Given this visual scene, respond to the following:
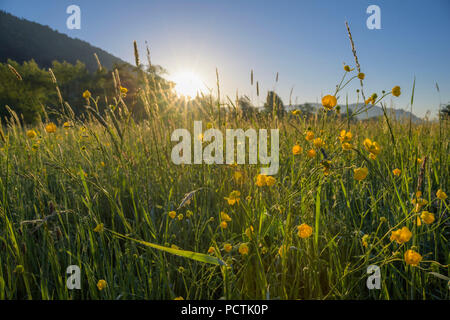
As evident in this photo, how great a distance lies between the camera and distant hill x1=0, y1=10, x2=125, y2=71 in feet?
206

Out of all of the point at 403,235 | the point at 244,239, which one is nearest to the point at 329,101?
the point at 403,235

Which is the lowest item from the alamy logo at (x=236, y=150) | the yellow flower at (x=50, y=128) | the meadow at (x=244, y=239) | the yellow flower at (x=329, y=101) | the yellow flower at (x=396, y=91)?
the meadow at (x=244, y=239)

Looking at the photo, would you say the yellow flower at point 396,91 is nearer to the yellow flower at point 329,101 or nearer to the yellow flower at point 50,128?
the yellow flower at point 329,101

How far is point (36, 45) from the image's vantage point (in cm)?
6912

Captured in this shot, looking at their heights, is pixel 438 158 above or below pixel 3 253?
above

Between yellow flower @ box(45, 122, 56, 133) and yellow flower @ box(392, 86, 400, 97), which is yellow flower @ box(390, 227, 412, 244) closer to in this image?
yellow flower @ box(392, 86, 400, 97)

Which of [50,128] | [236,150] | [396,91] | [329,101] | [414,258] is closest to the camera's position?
[414,258]

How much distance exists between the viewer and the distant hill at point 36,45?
206 feet

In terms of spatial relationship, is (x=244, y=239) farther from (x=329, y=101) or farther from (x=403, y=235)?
(x=329, y=101)

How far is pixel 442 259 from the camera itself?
110cm

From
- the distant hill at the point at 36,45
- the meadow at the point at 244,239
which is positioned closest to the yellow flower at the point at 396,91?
the meadow at the point at 244,239
